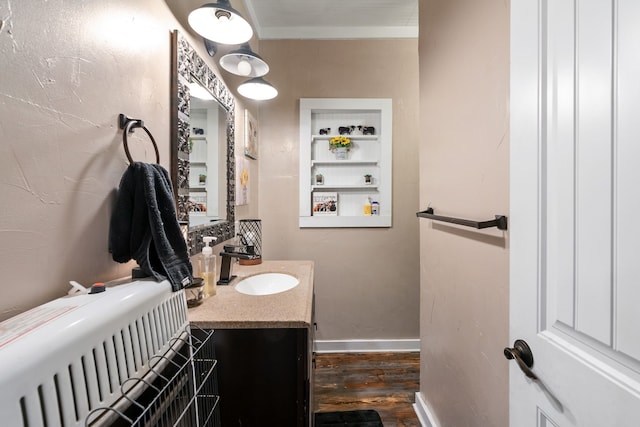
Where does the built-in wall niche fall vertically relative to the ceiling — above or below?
below

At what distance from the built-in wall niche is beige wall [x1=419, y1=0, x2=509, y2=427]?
0.87m

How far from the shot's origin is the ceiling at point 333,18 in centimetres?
217

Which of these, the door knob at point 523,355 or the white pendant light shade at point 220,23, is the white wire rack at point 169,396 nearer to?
the door knob at point 523,355

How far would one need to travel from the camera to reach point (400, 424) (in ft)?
5.57

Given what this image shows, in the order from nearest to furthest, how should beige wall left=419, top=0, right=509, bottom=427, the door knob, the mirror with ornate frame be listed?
the door knob < beige wall left=419, top=0, right=509, bottom=427 < the mirror with ornate frame

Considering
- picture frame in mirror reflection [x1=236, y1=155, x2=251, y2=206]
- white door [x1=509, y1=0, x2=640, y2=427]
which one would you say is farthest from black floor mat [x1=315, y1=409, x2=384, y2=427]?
picture frame in mirror reflection [x1=236, y1=155, x2=251, y2=206]

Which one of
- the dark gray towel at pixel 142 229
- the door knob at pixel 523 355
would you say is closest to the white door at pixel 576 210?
the door knob at pixel 523 355

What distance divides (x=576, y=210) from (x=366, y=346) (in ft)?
7.42

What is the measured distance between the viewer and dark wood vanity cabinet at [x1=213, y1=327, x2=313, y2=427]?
0.97 m

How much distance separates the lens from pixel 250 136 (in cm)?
219

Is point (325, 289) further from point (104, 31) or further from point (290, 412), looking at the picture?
point (104, 31)

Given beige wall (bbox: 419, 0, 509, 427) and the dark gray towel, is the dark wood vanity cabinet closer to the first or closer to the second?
the dark gray towel

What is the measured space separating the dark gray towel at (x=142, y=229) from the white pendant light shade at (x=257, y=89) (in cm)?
117

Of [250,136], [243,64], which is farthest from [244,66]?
[250,136]
